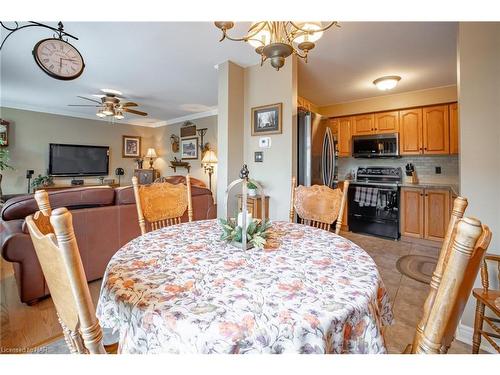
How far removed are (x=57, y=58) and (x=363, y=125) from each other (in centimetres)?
431

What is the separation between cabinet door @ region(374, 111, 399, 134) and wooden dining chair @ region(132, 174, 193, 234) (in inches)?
146

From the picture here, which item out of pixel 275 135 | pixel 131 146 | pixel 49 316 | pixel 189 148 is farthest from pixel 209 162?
pixel 49 316

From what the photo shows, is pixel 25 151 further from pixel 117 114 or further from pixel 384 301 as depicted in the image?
pixel 384 301

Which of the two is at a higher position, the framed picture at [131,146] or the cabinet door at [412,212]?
the framed picture at [131,146]

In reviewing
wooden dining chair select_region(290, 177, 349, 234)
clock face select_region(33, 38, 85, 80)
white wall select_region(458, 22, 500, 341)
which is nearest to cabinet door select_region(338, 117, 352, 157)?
white wall select_region(458, 22, 500, 341)

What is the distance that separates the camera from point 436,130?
355 cm

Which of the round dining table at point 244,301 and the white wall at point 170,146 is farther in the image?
the white wall at point 170,146

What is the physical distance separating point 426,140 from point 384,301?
378 centimetres

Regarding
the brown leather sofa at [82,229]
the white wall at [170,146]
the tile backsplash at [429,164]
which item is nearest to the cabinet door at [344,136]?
the tile backsplash at [429,164]

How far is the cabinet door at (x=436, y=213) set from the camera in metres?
3.24

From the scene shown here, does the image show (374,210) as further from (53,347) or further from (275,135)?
(53,347)

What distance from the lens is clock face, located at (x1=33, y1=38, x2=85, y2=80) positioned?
196 cm

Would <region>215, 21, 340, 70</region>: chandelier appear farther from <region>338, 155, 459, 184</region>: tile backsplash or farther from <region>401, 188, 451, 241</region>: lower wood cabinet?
<region>338, 155, 459, 184</region>: tile backsplash

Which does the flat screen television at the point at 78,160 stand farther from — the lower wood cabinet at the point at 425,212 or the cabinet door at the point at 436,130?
the cabinet door at the point at 436,130
